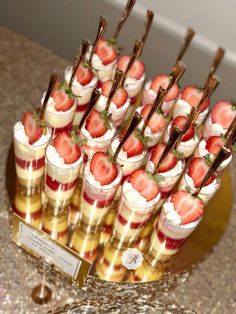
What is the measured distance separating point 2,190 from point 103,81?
48 centimetres

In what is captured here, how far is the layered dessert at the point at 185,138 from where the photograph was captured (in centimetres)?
162

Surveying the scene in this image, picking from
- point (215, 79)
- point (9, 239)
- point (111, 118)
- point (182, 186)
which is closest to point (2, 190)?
point (9, 239)

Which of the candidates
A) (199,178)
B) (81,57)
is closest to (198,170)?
(199,178)

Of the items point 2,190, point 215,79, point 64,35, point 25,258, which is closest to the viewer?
point 215,79

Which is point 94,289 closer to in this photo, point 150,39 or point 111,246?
point 111,246

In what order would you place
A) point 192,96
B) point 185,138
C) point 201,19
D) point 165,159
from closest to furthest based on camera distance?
point 165,159 < point 185,138 < point 192,96 < point 201,19

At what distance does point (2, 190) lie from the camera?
181 cm

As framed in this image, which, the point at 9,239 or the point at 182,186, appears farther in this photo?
the point at 9,239

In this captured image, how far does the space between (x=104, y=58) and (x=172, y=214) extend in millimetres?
608

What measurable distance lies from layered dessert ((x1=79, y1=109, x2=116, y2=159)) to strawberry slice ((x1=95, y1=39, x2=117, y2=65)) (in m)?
0.30

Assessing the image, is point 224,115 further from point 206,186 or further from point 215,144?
point 206,186

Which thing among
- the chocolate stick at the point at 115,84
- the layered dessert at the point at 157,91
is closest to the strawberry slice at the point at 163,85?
the layered dessert at the point at 157,91

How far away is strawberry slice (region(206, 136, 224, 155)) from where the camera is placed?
1.61m

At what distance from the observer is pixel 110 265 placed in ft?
5.08
